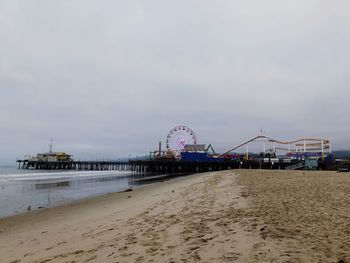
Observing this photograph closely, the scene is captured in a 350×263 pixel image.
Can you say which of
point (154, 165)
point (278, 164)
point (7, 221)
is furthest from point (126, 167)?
point (7, 221)

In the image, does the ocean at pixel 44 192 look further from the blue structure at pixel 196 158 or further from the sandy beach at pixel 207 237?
the blue structure at pixel 196 158

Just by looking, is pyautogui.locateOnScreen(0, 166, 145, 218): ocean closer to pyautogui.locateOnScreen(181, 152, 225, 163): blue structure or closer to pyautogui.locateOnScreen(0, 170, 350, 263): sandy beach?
pyautogui.locateOnScreen(0, 170, 350, 263): sandy beach

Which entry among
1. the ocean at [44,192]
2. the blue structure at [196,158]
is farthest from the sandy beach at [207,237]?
the blue structure at [196,158]

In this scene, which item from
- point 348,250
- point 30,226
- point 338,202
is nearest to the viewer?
point 348,250

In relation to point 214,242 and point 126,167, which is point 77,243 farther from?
point 126,167

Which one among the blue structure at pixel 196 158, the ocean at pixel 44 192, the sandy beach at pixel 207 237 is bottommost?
the ocean at pixel 44 192

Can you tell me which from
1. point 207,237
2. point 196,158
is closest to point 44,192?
point 207,237

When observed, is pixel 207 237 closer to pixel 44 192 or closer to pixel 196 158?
pixel 44 192

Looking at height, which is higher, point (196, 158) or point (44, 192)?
point (196, 158)

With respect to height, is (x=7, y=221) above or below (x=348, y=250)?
below

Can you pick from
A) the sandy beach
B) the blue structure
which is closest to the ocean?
the sandy beach

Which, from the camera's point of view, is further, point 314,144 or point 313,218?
point 314,144

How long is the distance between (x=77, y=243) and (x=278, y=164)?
6728 centimetres

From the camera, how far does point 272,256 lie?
4711mm
